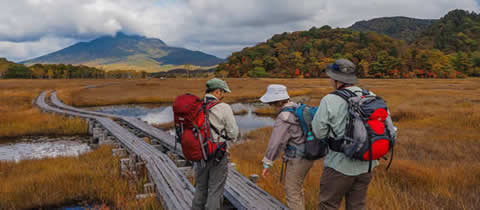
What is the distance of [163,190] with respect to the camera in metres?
5.39

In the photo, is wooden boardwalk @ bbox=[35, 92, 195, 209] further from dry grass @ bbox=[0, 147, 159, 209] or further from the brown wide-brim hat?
the brown wide-brim hat

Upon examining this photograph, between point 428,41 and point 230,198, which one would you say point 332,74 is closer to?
point 230,198

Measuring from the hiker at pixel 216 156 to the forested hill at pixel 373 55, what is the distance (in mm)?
97222

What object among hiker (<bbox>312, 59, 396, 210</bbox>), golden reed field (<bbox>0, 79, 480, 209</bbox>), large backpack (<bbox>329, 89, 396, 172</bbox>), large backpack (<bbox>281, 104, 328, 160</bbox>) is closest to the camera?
large backpack (<bbox>329, 89, 396, 172</bbox>)

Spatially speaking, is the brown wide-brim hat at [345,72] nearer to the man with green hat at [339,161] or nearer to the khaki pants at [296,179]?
the man with green hat at [339,161]

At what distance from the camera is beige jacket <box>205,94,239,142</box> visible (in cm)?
369

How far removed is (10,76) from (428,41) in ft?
646

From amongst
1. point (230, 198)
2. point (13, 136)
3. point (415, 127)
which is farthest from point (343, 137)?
point (13, 136)

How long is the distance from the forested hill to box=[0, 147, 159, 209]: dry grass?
95753 mm

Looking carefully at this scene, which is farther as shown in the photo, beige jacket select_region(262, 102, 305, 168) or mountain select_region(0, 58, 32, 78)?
mountain select_region(0, 58, 32, 78)

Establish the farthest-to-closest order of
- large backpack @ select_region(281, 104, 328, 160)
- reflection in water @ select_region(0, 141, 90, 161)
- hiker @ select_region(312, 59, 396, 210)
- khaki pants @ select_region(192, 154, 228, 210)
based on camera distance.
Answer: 1. reflection in water @ select_region(0, 141, 90, 161)
2. khaki pants @ select_region(192, 154, 228, 210)
3. large backpack @ select_region(281, 104, 328, 160)
4. hiker @ select_region(312, 59, 396, 210)

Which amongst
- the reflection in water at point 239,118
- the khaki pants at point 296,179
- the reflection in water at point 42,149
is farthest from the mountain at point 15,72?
the khaki pants at point 296,179

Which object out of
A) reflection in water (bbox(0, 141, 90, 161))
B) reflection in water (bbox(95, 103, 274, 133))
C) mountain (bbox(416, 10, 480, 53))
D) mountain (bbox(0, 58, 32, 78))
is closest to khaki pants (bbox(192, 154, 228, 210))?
reflection in water (bbox(0, 141, 90, 161))

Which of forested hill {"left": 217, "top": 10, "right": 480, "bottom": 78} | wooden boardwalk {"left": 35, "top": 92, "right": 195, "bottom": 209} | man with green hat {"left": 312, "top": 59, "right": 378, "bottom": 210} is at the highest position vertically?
forested hill {"left": 217, "top": 10, "right": 480, "bottom": 78}
